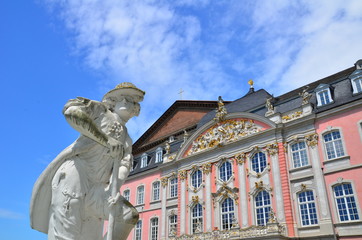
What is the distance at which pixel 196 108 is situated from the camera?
1447 inches

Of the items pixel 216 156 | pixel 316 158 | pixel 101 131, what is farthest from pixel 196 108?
pixel 101 131

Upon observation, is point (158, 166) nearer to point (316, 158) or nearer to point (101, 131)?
point (316, 158)

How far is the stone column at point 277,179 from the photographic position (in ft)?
63.2

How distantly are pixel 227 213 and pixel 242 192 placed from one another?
1.90m

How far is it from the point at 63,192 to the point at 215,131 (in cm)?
2203

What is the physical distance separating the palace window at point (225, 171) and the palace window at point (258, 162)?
1.90 m

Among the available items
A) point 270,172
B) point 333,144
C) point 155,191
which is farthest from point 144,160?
point 333,144

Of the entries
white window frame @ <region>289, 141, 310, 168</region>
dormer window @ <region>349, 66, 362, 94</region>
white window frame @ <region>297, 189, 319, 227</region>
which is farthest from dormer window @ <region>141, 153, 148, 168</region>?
dormer window @ <region>349, 66, 362, 94</region>

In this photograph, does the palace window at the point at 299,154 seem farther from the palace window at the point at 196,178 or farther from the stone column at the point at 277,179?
the palace window at the point at 196,178

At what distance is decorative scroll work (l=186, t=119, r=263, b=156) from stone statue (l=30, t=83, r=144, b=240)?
19659mm

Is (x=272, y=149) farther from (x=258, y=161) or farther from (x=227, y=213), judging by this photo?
(x=227, y=213)

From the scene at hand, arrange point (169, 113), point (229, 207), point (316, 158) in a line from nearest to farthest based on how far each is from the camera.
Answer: point (316, 158) → point (229, 207) → point (169, 113)

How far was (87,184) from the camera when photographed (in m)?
3.46

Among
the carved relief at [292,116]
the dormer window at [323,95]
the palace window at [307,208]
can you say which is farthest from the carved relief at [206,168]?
the dormer window at [323,95]
